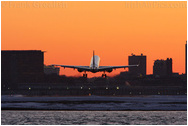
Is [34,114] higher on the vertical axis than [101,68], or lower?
lower

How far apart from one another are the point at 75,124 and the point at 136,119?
22.4m

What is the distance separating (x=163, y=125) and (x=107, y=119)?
22465mm

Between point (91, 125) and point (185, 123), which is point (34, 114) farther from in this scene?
point (185, 123)

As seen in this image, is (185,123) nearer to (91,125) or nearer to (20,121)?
(91,125)

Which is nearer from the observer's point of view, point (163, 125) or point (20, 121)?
point (163, 125)

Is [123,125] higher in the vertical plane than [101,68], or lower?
lower

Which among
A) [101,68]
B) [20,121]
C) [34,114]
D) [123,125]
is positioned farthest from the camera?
[34,114]

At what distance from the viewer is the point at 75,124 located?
6137 inches

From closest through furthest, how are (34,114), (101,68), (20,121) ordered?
(20,121)
(101,68)
(34,114)

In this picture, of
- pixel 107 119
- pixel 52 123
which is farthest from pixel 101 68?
pixel 52 123

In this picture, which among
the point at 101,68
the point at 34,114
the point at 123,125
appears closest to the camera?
the point at 123,125

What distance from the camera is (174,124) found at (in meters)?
155

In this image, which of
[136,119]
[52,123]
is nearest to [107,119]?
[136,119]

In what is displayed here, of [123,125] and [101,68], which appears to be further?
[101,68]
